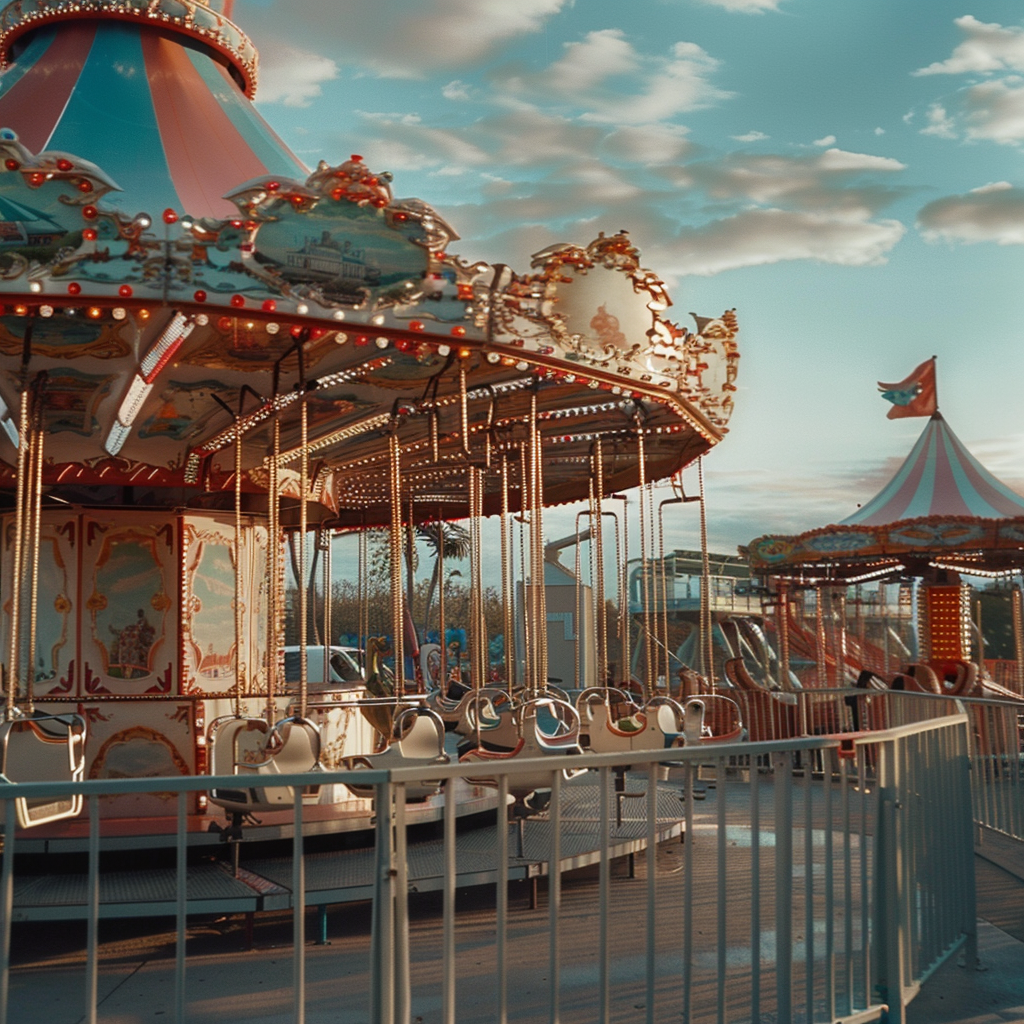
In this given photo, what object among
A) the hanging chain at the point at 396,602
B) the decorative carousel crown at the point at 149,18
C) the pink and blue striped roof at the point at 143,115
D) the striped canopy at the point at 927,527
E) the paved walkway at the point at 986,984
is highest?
the decorative carousel crown at the point at 149,18

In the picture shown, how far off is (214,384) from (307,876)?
2.96 m

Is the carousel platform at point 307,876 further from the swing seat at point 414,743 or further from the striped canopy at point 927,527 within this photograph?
the striped canopy at point 927,527

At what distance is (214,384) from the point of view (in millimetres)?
7074

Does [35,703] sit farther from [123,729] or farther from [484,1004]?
[484,1004]

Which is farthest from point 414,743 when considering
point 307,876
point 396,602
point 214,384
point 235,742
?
point 214,384

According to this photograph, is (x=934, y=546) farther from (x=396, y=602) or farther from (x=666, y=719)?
(x=396, y=602)

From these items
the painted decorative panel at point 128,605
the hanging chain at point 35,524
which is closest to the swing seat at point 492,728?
the painted decorative panel at point 128,605

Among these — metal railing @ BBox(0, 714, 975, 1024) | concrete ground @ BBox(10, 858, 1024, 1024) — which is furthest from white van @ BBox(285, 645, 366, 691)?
concrete ground @ BBox(10, 858, 1024, 1024)

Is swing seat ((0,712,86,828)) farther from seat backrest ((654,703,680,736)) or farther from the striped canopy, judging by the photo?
the striped canopy

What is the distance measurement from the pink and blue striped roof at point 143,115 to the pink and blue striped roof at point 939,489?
40.3 ft

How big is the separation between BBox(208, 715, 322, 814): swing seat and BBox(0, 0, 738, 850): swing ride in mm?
19

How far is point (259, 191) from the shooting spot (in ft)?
16.5

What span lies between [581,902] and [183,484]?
12.9ft

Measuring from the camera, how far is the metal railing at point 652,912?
296 cm
